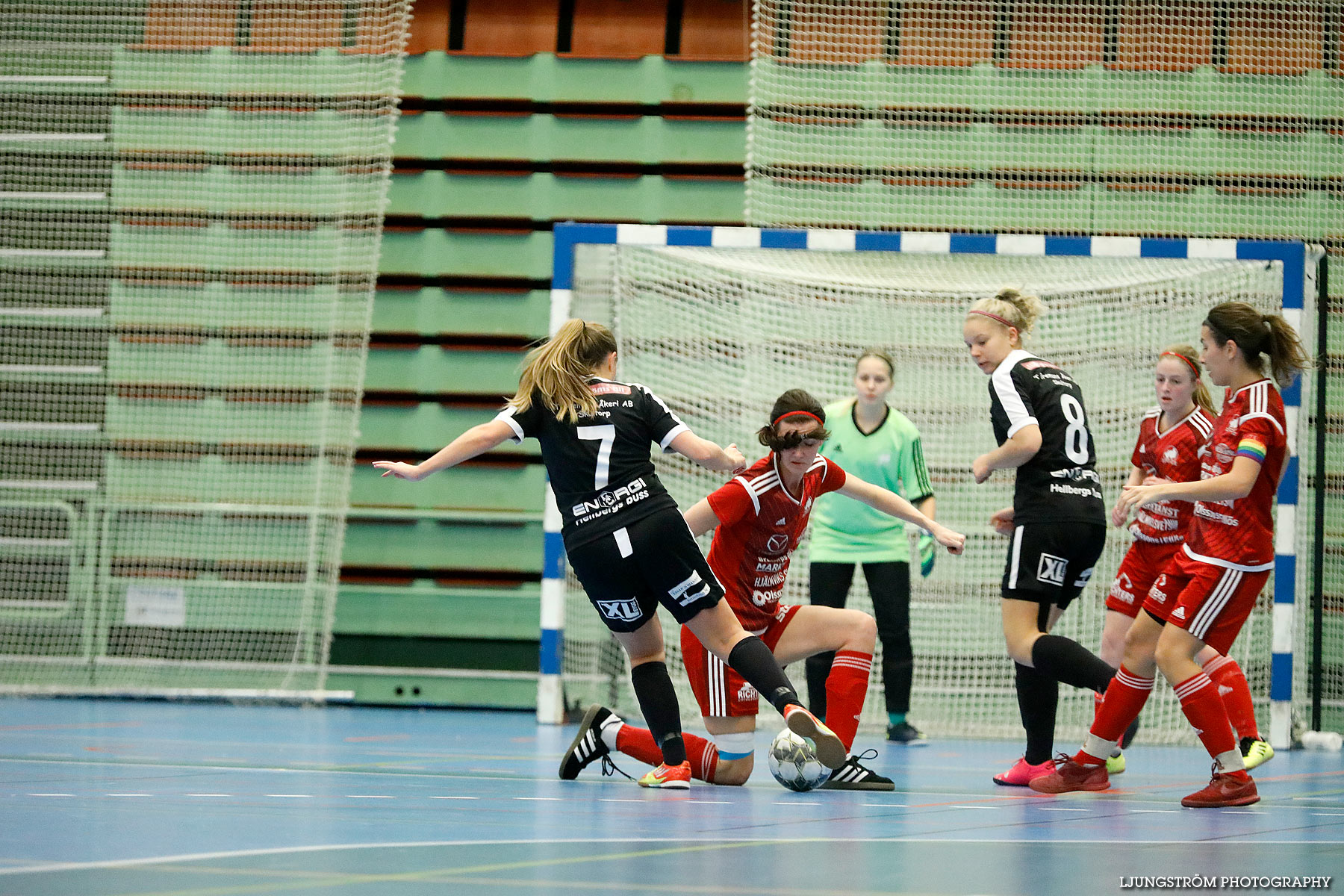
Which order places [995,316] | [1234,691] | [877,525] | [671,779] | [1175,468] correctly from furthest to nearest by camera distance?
[877,525] → [1175,468] → [1234,691] → [995,316] → [671,779]

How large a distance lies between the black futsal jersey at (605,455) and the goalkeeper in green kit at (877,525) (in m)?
2.21

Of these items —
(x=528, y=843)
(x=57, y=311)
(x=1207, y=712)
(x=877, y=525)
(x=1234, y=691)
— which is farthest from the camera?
(x=57, y=311)

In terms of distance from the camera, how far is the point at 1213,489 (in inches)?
175

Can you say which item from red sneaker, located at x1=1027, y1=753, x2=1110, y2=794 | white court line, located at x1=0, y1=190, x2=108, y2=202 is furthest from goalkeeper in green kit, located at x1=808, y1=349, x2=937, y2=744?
white court line, located at x1=0, y1=190, x2=108, y2=202

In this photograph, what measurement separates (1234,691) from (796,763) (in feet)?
6.43

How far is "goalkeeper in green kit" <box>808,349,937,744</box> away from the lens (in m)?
6.61

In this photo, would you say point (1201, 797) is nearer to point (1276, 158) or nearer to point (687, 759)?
point (687, 759)

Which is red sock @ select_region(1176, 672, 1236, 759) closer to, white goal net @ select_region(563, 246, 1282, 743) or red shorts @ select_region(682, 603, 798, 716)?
red shorts @ select_region(682, 603, 798, 716)

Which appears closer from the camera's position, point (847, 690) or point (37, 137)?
point (847, 690)

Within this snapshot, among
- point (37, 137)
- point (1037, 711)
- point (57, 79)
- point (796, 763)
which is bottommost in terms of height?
point (796, 763)

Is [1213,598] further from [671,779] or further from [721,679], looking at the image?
[671,779]

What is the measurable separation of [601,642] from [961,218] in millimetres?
3105

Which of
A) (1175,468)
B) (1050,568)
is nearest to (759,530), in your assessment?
(1050,568)

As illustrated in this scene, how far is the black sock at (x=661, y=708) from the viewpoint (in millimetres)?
4539
